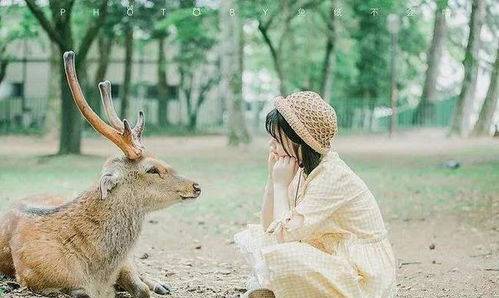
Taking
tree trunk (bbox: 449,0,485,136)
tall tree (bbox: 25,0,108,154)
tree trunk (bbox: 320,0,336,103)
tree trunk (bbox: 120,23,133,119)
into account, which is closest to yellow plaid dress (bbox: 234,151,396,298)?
tall tree (bbox: 25,0,108,154)

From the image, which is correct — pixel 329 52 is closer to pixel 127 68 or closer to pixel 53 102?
pixel 127 68

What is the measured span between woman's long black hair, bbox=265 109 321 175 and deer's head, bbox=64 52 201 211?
82 centimetres

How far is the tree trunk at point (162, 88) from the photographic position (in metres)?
25.6

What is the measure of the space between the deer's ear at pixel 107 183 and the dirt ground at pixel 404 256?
24.2 inches

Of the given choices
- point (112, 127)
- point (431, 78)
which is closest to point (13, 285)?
point (112, 127)

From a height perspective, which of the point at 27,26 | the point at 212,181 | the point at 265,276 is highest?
the point at 27,26

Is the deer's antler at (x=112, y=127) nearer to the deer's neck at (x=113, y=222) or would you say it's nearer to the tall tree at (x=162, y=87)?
the deer's neck at (x=113, y=222)

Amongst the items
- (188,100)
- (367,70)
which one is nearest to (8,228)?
(188,100)

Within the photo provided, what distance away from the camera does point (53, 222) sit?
4.13 metres

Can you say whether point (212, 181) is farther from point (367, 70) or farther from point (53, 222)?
point (367, 70)

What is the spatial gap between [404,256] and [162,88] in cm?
2100

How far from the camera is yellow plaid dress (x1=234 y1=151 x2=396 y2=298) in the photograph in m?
3.30

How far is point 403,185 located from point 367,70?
57.4ft

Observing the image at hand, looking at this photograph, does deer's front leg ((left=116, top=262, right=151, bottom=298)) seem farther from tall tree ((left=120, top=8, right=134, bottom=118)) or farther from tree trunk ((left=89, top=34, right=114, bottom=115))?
tree trunk ((left=89, top=34, right=114, bottom=115))
